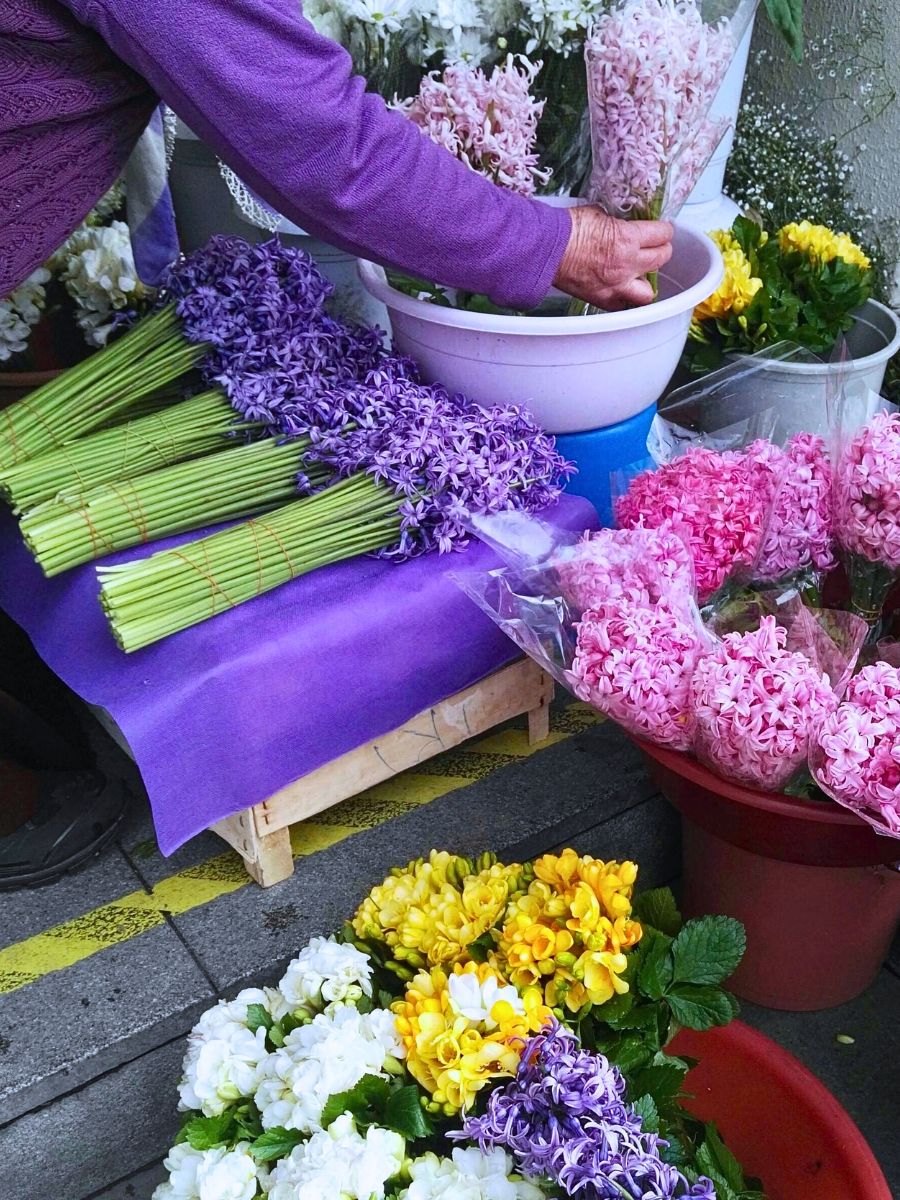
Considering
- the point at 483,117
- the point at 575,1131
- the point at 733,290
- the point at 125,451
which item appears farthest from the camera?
the point at 733,290

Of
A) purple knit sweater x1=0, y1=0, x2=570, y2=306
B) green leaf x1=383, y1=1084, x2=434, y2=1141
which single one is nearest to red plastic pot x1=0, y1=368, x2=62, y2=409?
purple knit sweater x1=0, y1=0, x2=570, y2=306

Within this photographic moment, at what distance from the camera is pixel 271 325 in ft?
6.00

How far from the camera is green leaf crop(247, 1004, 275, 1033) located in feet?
4.05

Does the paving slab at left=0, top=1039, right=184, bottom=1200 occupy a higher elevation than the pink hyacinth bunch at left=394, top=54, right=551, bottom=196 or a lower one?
lower

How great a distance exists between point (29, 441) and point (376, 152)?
0.79 metres

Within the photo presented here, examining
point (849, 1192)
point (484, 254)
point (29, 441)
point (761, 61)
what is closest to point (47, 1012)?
point (29, 441)

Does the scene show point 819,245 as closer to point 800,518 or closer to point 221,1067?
point 800,518

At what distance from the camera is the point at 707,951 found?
1249 mm

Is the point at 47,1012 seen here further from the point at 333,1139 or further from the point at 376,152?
the point at 376,152

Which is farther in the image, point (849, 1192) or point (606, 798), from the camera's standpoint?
point (606, 798)

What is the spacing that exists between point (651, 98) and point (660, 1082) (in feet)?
4.32

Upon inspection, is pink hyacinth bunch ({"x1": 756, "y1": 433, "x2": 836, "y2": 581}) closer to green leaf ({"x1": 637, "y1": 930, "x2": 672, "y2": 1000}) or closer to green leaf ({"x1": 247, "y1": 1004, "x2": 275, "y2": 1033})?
green leaf ({"x1": 637, "y1": 930, "x2": 672, "y2": 1000})

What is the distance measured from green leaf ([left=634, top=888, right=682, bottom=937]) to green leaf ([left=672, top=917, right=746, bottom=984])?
0.26 feet

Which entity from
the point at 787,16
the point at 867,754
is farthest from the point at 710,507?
the point at 787,16
